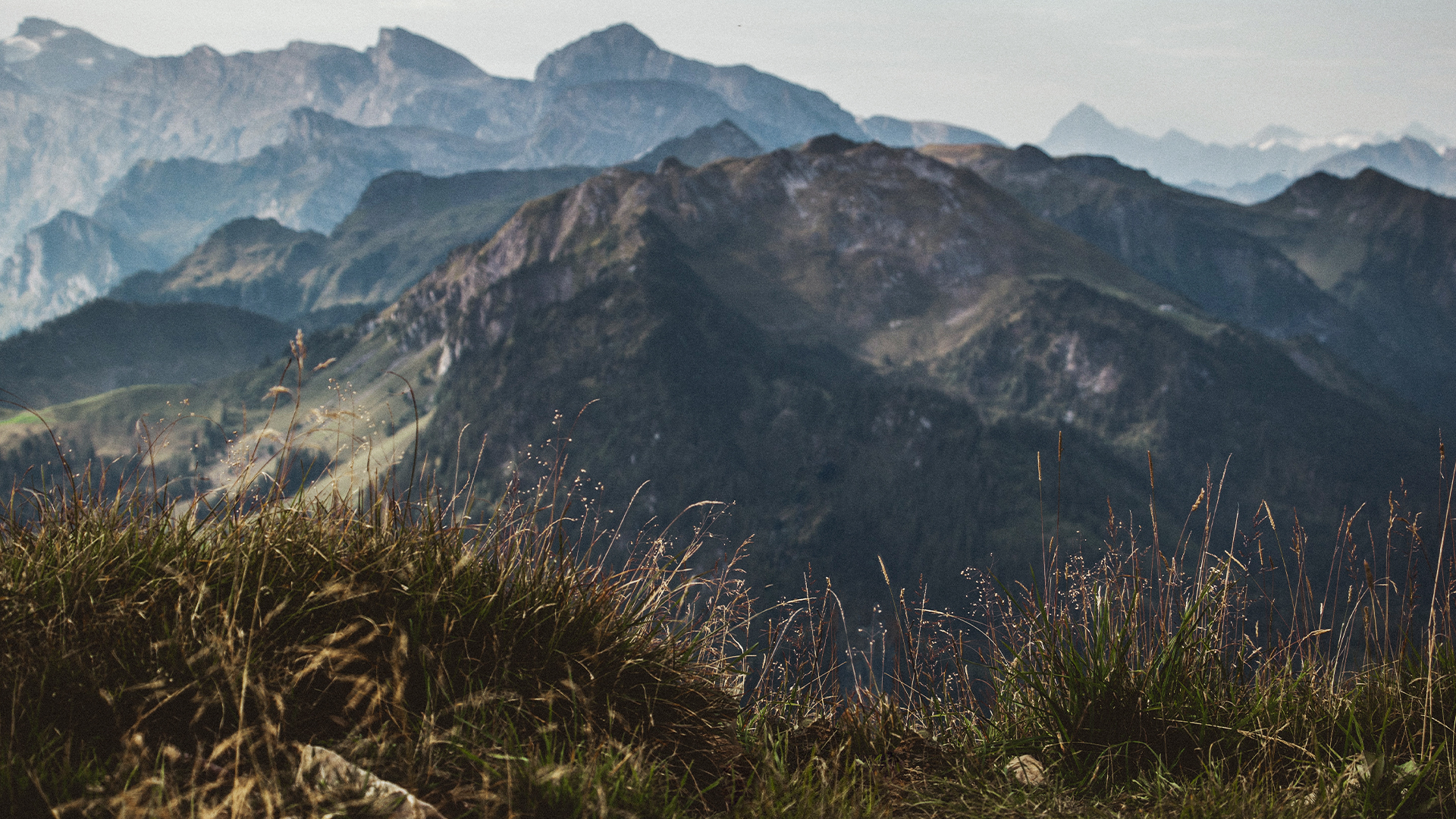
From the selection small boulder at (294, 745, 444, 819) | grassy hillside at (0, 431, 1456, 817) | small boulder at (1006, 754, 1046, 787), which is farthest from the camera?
small boulder at (1006, 754, 1046, 787)

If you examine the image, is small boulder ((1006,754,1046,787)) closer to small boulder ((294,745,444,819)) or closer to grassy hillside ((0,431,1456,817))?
grassy hillside ((0,431,1456,817))

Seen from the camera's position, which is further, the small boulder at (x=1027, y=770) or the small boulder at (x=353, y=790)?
the small boulder at (x=1027, y=770)

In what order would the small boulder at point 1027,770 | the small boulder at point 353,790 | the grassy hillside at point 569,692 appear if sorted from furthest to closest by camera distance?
the small boulder at point 1027,770
the grassy hillside at point 569,692
the small boulder at point 353,790

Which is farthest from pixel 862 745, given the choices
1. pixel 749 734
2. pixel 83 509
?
pixel 83 509

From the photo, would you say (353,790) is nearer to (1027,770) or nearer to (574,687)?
(574,687)

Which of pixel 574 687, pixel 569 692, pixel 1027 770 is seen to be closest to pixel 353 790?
pixel 574 687

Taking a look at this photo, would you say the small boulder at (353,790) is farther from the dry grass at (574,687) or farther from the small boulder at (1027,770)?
the small boulder at (1027,770)

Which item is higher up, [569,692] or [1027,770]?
[569,692]

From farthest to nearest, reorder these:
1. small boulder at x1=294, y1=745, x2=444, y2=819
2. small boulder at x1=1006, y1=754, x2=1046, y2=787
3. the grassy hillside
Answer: small boulder at x1=1006, y1=754, x2=1046, y2=787 → the grassy hillside → small boulder at x1=294, y1=745, x2=444, y2=819

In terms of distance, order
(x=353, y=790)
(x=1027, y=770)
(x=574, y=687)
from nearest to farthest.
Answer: (x=353, y=790)
(x=574, y=687)
(x=1027, y=770)

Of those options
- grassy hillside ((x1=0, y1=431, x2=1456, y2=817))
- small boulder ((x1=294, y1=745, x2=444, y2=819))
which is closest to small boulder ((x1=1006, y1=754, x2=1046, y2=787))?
grassy hillside ((x1=0, y1=431, x2=1456, y2=817))

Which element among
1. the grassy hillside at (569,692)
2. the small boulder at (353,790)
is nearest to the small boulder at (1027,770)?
the grassy hillside at (569,692)

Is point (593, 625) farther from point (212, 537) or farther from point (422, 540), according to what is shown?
point (212, 537)

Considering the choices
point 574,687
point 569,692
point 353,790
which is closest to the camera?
point 353,790
